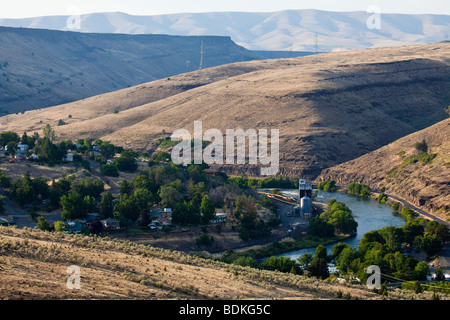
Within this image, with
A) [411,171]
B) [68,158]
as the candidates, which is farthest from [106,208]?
[411,171]

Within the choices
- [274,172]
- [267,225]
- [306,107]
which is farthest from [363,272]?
[306,107]

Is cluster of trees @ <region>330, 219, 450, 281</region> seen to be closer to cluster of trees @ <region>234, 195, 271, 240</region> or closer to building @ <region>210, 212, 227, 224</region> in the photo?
cluster of trees @ <region>234, 195, 271, 240</region>

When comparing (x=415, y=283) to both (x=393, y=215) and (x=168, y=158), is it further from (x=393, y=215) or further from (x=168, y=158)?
(x=168, y=158)

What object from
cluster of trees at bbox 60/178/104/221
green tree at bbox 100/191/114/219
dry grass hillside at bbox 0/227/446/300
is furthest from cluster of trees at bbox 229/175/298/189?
dry grass hillside at bbox 0/227/446/300

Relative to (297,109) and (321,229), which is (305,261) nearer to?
(321,229)

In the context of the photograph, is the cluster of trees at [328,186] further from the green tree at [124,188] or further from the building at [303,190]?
the green tree at [124,188]
